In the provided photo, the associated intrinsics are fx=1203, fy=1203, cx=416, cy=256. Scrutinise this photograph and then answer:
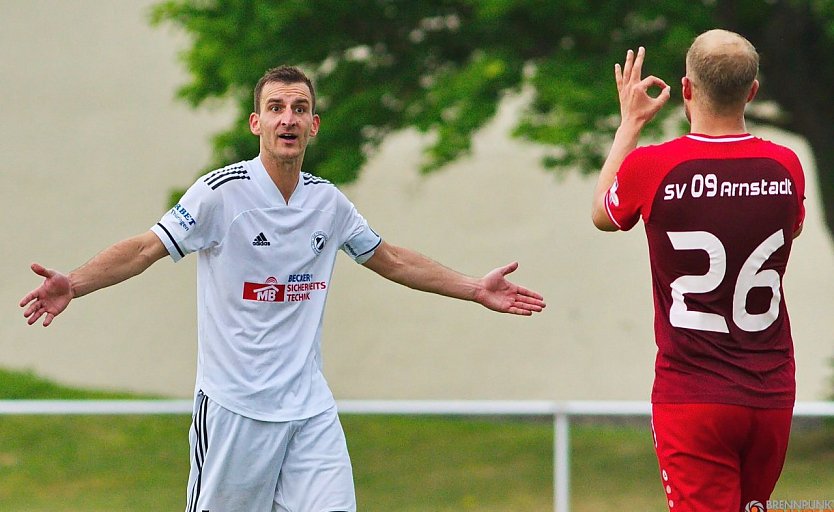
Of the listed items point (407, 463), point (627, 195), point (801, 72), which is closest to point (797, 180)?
point (627, 195)

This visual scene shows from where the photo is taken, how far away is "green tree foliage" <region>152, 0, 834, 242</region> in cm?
948

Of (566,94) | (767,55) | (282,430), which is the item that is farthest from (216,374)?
(767,55)

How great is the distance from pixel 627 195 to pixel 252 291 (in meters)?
1.64

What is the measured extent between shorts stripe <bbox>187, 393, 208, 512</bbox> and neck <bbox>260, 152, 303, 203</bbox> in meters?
0.87

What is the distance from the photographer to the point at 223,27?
1042 centimetres

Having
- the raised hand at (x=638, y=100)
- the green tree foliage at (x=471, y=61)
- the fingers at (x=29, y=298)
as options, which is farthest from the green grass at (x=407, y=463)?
the fingers at (x=29, y=298)

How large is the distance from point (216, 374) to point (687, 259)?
197 centimetres

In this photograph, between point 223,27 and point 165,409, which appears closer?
point 165,409

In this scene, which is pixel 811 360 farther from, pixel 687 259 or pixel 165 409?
pixel 687 259

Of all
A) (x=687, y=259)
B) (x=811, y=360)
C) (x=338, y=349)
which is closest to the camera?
(x=687, y=259)

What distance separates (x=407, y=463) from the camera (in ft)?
39.5

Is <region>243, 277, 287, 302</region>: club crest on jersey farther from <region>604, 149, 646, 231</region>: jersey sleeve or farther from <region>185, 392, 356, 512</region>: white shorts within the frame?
<region>604, 149, 646, 231</region>: jersey sleeve

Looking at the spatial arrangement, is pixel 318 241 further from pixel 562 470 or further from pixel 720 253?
pixel 562 470

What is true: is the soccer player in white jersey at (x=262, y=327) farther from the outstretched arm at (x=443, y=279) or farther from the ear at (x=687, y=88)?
the ear at (x=687, y=88)
